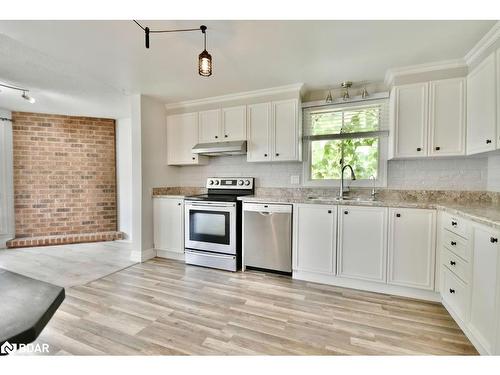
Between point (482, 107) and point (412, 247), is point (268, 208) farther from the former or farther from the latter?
point (482, 107)

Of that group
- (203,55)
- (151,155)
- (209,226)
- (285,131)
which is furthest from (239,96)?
(209,226)

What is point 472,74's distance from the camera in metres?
2.20

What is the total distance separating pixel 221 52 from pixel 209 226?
206cm

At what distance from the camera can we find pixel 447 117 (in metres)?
2.37

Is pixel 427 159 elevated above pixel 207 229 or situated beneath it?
elevated above

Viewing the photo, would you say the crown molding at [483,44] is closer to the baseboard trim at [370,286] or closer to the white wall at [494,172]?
the white wall at [494,172]

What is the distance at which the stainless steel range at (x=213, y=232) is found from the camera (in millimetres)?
3045

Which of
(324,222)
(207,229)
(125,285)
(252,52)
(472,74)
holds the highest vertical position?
(252,52)

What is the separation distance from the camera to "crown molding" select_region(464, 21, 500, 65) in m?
1.83

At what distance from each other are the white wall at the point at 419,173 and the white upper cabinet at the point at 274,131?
0.30 metres

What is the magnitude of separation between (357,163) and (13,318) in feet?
10.4

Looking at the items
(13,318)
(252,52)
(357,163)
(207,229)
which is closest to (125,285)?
(207,229)
